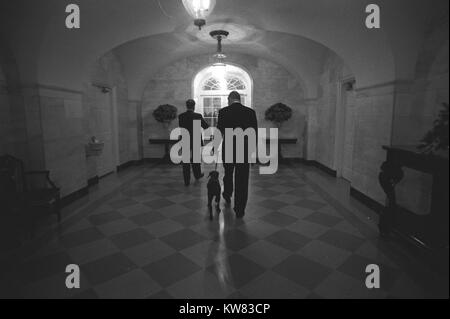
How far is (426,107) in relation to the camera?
2.20m

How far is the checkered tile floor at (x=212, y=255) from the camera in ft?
7.16

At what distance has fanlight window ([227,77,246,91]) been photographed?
8.88 metres

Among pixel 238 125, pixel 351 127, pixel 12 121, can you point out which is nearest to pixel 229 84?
pixel 351 127

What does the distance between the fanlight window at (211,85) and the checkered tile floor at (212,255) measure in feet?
17.9

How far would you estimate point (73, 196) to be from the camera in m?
4.68

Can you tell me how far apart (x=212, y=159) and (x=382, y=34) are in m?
6.00

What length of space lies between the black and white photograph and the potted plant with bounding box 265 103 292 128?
130 cm

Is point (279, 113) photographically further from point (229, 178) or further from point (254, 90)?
point (229, 178)

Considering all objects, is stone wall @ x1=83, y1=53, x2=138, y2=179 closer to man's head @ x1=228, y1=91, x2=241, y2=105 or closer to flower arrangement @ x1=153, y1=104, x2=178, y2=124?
flower arrangement @ x1=153, y1=104, x2=178, y2=124

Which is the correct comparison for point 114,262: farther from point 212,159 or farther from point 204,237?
point 212,159

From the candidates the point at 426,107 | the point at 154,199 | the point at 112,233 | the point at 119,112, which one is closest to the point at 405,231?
the point at 426,107

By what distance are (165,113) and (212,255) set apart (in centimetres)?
621

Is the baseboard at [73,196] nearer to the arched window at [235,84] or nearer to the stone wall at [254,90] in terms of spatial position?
the stone wall at [254,90]

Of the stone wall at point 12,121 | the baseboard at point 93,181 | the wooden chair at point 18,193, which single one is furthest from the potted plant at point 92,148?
the wooden chair at point 18,193
